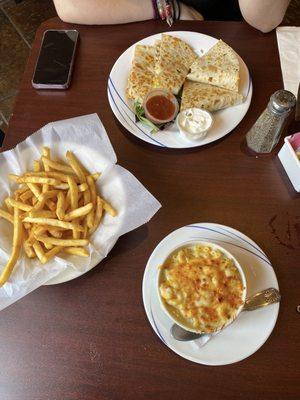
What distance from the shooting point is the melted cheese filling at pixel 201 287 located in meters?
1.05

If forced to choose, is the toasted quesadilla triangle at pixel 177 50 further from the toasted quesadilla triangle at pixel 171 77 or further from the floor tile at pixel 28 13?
the floor tile at pixel 28 13

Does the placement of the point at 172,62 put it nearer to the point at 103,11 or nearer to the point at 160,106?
the point at 160,106

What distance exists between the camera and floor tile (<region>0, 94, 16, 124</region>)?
2.91 metres

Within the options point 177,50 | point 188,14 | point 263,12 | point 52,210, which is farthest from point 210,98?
point 52,210

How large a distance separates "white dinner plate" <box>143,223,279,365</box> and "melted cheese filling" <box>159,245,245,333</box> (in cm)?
6

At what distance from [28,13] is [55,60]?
7.40 feet

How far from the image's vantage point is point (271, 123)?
4.19ft

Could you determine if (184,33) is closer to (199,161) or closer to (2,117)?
(199,161)

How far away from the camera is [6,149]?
4.73 feet

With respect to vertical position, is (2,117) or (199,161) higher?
(199,161)

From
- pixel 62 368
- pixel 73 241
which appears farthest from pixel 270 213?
pixel 62 368

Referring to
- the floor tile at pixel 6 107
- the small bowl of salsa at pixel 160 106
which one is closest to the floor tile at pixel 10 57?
the floor tile at pixel 6 107

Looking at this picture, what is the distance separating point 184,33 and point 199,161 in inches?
26.5

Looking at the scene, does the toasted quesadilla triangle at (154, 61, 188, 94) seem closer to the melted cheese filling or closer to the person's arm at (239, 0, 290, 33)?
the person's arm at (239, 0, 290, 33)
